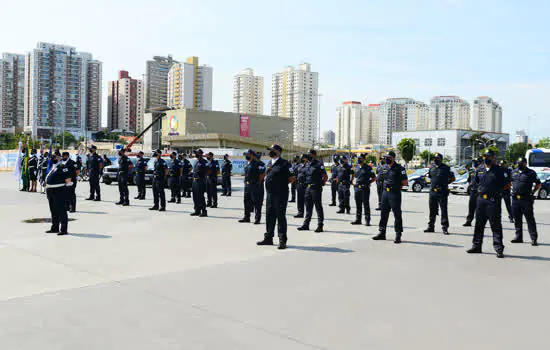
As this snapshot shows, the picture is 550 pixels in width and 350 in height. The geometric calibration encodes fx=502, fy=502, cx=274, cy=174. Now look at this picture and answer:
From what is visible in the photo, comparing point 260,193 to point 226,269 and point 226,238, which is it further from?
point 226,269

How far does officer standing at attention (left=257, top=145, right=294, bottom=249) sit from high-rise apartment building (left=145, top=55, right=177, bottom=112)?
146 metres

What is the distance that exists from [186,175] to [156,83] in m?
140

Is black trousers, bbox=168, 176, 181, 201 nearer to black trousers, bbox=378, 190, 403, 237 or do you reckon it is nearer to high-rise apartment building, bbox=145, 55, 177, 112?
black trousers, bbox=378, 190, 403, 237

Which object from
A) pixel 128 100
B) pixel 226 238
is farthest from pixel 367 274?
pixel 128 100

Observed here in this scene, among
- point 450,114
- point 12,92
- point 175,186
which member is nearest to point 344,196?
point 175,186

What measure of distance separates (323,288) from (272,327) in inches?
65.6

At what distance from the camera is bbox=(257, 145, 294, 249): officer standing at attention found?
9.39 metres

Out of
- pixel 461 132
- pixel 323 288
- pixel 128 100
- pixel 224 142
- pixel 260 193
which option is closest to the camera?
pixel 323 288

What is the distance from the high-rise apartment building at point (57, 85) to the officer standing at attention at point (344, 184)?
10786 centimetres

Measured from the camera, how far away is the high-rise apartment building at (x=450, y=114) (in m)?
193

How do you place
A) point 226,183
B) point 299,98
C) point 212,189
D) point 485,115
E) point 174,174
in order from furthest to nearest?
1. point 485,115
2. point 299,98
3. point 226,183
4. point 174,174
5. point 212,189

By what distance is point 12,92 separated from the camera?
470 feet

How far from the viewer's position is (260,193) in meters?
13.2

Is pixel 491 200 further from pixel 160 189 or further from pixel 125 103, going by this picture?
pixel 125 103
